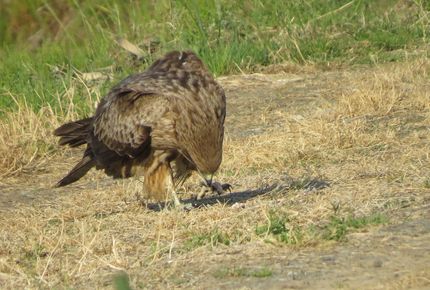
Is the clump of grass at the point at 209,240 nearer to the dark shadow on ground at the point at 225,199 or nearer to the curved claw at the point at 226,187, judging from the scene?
the dark shadow on ground at the point at 225,199

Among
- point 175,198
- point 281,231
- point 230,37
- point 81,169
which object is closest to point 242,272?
point 281,231

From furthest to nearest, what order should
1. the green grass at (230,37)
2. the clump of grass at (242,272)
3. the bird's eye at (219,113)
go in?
the green grass at (230,37) < the bird's eye at (219,113) < the clump of grass at (242,272)

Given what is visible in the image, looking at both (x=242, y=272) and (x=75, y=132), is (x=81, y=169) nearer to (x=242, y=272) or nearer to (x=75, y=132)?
(x=75, y=132)

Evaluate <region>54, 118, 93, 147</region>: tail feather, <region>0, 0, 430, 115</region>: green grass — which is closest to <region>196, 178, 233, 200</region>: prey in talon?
<region>54, 118, 93, 147</region>: tail feather

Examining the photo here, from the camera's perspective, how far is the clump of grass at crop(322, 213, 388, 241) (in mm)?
6773

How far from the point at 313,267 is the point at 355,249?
0.36m

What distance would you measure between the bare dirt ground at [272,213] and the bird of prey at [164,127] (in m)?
0.29

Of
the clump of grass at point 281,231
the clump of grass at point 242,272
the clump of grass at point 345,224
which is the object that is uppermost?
the clump of grass at point 242,272

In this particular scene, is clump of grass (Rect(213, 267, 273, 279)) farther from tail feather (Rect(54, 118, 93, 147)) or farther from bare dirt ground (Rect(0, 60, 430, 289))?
tail feather (Rect(54, 118, 93, 147))

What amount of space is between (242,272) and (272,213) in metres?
1.06

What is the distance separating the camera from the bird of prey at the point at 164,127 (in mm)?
8023

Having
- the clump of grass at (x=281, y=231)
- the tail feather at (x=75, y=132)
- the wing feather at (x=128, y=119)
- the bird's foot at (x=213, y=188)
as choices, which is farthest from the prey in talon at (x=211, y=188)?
the clump of grass at (x=281, y=231)

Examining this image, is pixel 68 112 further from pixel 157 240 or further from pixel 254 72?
pixel 157 240

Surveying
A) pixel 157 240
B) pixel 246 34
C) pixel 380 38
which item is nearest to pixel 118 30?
pixel 246 34
